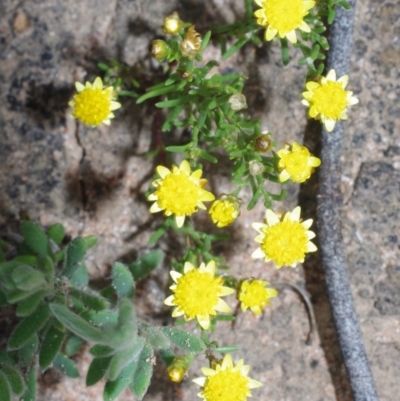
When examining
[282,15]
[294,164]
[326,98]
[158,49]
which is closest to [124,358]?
[294,164]

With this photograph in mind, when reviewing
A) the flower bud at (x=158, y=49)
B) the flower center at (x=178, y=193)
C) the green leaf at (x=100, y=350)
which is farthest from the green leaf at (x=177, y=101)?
the green leaf at (x=100, y=350)

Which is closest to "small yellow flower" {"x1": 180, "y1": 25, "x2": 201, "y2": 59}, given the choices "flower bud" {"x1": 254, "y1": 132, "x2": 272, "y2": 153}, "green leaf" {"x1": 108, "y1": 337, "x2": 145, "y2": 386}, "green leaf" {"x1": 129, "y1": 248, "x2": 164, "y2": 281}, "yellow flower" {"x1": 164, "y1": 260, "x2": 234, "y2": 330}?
"flower bud" {"x1": 254, "y1": 132, "x2": 272, "y2": 153}

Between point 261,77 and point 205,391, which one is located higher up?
point 261,77

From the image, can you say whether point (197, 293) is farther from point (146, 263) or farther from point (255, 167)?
point (255, 167)

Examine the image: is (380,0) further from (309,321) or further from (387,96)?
(309,321)

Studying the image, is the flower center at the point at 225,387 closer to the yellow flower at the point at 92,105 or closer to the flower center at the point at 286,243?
the flower center at the point at 286,243

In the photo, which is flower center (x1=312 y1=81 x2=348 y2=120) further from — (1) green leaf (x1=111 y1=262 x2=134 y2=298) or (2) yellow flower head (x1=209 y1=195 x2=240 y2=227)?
(1) green leaf (x1=111 y1=262 x2=134 y2=298)

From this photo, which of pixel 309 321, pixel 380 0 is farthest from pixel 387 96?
pixel 309 321

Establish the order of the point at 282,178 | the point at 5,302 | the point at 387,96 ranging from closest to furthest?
the point at 282,178 → the point at 5,302 → the point at 387,96
